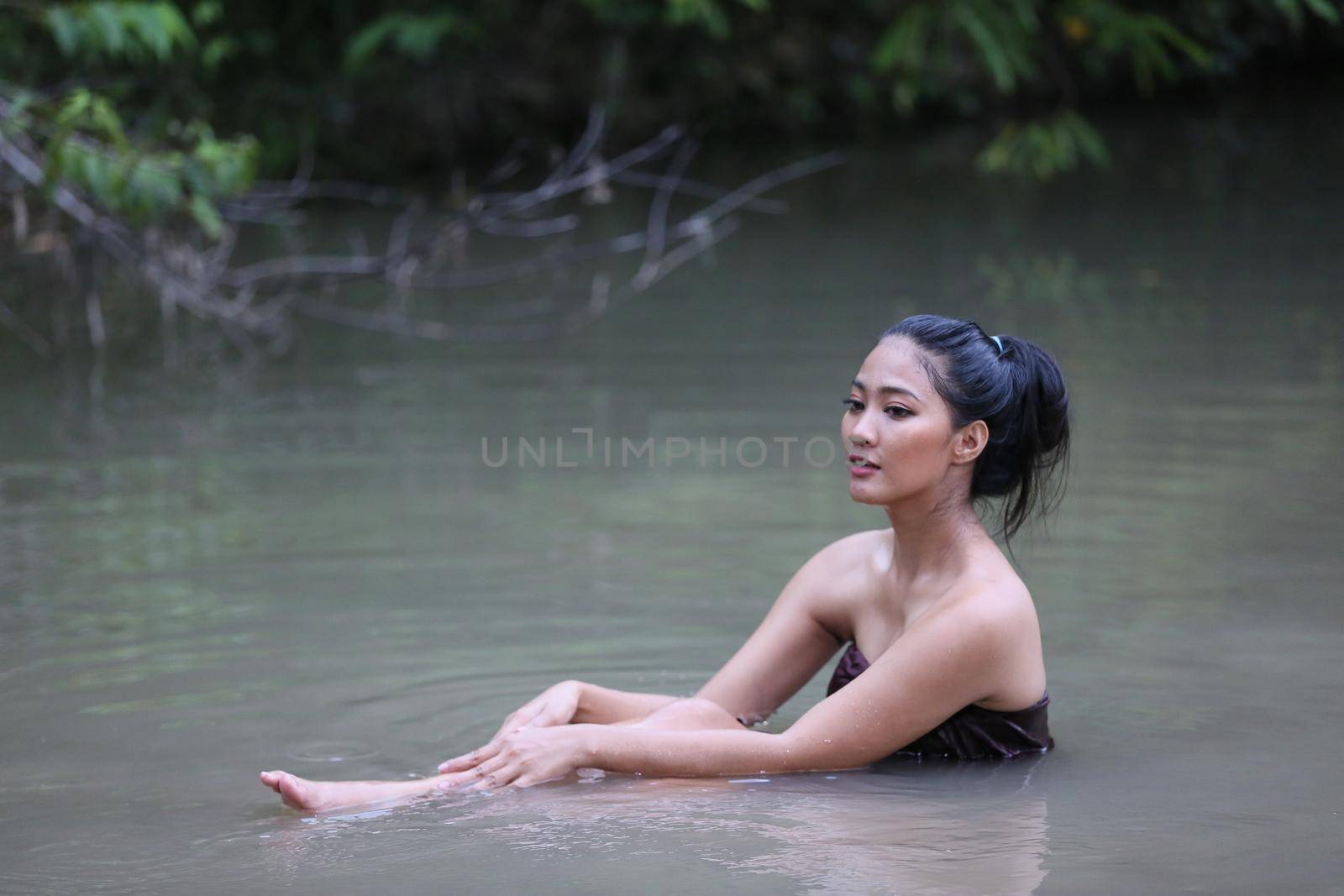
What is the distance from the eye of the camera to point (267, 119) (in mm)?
15156

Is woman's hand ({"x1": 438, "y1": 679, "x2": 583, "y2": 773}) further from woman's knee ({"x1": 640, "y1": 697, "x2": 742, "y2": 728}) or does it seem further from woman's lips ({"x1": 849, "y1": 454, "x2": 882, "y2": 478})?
woman's lips ({"x1": 849, "y1": 454, "x2": 882, "y2": 478})

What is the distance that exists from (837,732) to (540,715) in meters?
0.62

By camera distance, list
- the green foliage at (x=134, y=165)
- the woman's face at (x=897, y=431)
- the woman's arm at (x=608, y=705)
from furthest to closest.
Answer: the green foliage at (x=134, y=165), the woman's arm at (x=608, y=705), the woman's face at (x=897, y=431)

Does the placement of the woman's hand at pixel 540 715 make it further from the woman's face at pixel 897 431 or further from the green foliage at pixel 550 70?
the green foliage at pixel 550 70

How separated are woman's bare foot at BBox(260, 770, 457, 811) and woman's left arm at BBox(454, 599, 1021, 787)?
0.34ft

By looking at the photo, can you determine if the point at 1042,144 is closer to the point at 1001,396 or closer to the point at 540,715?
the point at 1001,396

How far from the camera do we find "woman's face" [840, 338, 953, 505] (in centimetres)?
329

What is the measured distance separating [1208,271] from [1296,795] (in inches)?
307

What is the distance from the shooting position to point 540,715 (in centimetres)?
348

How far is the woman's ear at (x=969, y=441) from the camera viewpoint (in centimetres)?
333

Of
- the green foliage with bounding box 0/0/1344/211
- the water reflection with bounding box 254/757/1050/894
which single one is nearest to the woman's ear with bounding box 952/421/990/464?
the water reflection with bounding box 254/757/1050/894

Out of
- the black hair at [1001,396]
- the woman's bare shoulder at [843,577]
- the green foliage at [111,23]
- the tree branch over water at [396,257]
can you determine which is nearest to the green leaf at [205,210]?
the tree branch over water at [396,257]

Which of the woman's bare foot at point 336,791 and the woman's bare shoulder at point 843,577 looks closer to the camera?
the woman's bare foot at point 336,791

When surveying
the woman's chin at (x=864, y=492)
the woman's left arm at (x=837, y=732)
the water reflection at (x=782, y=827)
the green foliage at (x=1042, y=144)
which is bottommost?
the water reflection at (x=782, y=827)
